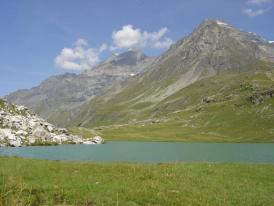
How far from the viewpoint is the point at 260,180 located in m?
36.0

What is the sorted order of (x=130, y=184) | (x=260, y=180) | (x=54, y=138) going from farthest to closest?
1. (x=54, y=138)
2. (x=260, y=180)
3. (x=130, y=184)

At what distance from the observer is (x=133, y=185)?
30906mm

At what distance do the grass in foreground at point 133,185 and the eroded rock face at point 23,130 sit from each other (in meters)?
109

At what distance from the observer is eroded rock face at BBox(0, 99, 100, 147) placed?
5754 inches

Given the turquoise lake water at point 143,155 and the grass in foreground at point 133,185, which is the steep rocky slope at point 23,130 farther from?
the grass in foreground at point 133,185

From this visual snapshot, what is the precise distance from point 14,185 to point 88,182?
5789 mm

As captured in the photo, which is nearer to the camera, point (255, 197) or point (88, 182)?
point (255, 197)

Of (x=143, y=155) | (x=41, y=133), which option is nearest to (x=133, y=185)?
(x=143, y=155)

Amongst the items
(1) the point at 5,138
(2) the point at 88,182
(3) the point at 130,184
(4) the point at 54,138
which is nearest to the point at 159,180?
(3) the point at 130,184

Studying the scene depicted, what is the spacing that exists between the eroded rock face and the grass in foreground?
10923cm

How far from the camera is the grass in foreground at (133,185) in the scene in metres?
26.5

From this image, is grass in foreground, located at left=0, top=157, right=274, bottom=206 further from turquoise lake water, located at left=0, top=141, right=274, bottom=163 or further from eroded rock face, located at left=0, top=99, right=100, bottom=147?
eroded rock face, located at left=0, top=99, right=100, bottom=147

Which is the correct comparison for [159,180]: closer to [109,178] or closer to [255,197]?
[109,178]

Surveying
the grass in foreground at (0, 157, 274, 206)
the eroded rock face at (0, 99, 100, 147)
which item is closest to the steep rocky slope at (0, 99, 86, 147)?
the eroded rock face at (0, 99, 100, 147)
